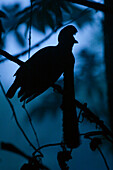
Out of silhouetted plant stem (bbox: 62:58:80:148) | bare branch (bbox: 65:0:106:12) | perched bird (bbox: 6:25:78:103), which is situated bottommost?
silhouetted plant stem (bbox: 62:58:80:148)


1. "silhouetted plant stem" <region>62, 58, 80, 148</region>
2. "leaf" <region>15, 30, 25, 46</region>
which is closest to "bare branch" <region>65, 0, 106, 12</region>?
"silhouetted plant stem" <region>62, 58, 80, 148</region>

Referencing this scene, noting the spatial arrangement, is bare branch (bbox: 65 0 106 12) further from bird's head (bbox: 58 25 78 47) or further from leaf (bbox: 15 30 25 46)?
leaf (bbox: 15 30 25 46)

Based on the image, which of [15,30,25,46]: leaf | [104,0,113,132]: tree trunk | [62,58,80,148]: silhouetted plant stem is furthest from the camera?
[15,30,25,46]: leaf

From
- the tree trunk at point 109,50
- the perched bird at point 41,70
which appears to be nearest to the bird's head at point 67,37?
the perched bird at point 41,70

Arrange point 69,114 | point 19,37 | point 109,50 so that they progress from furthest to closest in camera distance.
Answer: point 19,37
point 109,50
point 69,114

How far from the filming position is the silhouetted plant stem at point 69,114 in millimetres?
821

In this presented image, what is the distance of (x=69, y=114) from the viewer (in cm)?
84

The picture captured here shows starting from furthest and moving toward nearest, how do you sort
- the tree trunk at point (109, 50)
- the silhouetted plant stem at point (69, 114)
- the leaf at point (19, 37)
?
the leaf at point (19, 37) → the tree trunk at point (109, 50) → the silhouetted plant stem at point (69, 114)

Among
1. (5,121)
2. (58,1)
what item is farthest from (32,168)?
(5,121)

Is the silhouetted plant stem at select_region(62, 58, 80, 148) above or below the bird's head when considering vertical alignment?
below

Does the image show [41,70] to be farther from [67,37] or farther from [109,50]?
[109,50]

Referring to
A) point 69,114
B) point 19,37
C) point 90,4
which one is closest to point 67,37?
point 90,4

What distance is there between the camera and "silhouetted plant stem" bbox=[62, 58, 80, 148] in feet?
2.69

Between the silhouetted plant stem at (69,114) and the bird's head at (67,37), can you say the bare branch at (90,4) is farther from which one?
the silhouetted plant stem at (69,114)
